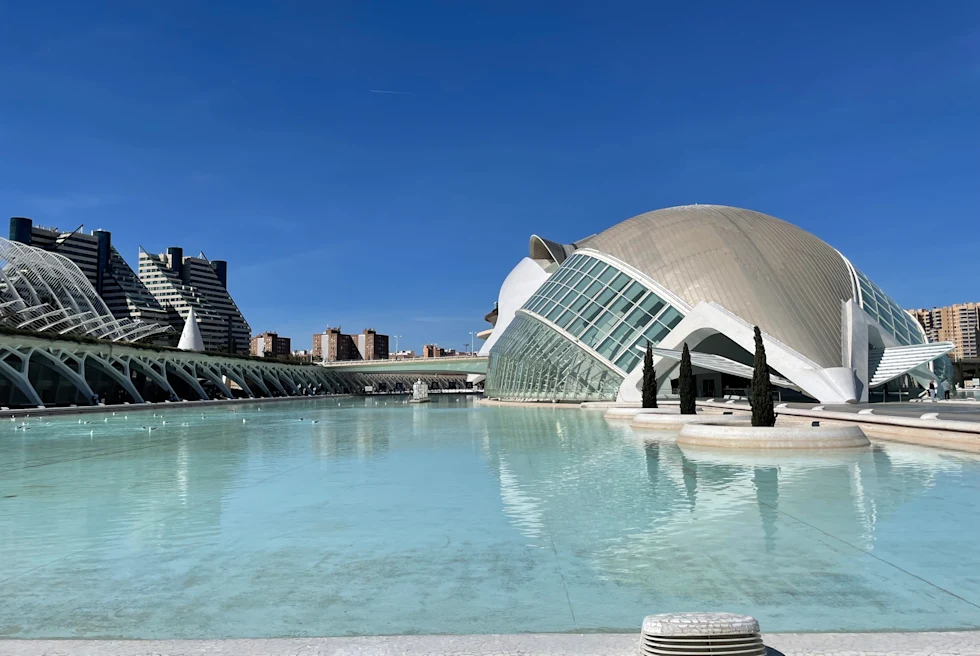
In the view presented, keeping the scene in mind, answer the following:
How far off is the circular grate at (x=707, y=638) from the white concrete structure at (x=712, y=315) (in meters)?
26.6

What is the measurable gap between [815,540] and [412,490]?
529 centimetres

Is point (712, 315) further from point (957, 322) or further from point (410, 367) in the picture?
point (957, 322)

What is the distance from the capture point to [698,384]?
42844 millimetres

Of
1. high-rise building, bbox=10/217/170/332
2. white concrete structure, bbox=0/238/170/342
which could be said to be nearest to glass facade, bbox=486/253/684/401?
Answer: white concrete structure, bbox=0/238/170/342

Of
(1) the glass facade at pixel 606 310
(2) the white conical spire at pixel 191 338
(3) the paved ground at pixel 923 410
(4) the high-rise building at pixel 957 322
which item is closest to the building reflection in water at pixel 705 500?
(3) the paved ground at pixel 923 410

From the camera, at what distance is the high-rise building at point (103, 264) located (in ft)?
422

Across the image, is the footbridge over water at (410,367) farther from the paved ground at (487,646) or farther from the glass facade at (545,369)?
the paved ground at (487,646)

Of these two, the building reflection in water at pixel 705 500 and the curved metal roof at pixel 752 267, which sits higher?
the curved metal roof at pixel 752 267

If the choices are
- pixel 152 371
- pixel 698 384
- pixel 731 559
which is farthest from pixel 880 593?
pixel 152 371

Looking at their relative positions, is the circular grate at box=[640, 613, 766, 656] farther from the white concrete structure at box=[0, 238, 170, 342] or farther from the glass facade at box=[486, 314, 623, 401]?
the white concrete structure at box=[0, 238, 170, 342]

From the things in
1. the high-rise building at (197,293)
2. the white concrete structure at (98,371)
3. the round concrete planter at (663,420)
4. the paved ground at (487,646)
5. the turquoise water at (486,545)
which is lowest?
the turquoise water at (486,545)

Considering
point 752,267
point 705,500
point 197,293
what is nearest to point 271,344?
point 197,293

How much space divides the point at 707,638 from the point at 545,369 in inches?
1413

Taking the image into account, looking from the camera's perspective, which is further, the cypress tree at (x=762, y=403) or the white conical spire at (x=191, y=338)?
the white conical spire at (x=191, y=338)
